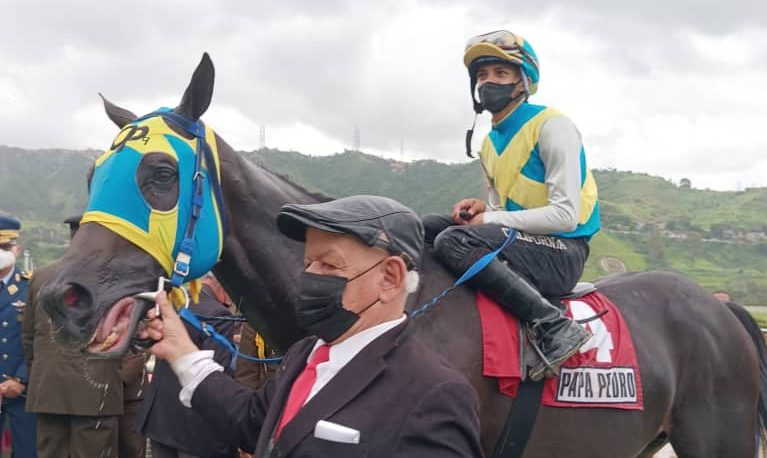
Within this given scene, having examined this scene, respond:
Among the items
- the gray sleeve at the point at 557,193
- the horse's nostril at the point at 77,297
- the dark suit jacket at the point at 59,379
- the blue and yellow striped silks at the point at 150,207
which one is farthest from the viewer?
the dark suit jacket at the point at 59,379

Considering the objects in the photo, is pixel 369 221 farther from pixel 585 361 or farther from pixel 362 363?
pixel 585 361

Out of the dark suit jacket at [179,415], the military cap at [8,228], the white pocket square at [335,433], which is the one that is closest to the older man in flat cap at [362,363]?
the white pocket square at [335,433]

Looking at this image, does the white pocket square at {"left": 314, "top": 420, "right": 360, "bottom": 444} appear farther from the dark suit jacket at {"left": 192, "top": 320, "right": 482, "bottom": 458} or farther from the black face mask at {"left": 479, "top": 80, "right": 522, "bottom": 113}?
the black face mask at {"left": 479, "top": 80, "right": 522, "bottom": 113}

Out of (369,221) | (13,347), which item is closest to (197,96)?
(369,221)

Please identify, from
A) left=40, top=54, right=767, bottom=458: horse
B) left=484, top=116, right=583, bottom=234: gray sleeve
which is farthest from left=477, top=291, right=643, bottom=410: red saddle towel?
left=484, top=116, right=583, bottom=234: gray sleeve

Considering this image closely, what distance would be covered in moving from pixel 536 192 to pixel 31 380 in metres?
4.49

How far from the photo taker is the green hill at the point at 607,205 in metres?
73.4

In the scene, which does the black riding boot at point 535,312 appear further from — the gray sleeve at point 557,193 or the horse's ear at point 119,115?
the horse's ear at point 119,115

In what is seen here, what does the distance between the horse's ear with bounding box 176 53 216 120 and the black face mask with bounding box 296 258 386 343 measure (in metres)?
1.62

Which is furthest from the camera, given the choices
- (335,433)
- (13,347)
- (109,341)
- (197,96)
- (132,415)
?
(132,415)

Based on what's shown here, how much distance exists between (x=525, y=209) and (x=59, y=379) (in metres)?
4.10

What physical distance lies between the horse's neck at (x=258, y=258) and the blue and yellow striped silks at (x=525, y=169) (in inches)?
48.4

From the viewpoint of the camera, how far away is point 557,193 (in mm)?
3506

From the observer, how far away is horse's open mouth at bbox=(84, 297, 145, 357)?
262 cm
